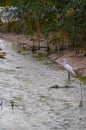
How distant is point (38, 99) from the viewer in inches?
521

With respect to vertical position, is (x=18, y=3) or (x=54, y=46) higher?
(x=18, y=3)

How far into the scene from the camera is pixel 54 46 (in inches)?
898

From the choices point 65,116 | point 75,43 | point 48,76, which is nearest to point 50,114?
point 65,116

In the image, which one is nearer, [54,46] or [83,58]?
[83,58]

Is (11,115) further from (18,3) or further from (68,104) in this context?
(18,3)

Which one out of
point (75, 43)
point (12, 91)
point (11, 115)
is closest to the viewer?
point (11, 115)

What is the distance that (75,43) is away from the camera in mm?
20391

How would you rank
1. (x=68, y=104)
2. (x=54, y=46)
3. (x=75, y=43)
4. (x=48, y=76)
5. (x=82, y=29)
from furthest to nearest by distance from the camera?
(x=54, y=46)
(x=75, y=43)
(x=82, y=29)
(x=48, y=76)
(x=68, y=104)

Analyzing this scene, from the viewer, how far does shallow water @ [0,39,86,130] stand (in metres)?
11.0

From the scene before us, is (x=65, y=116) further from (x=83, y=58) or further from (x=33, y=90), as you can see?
(x=83, y=58)

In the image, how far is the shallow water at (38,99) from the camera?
36.0 ft

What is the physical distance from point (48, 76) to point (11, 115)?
18.1ft

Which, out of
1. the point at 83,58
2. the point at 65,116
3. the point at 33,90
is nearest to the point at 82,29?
the point at 83,58

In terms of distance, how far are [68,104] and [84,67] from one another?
5171 millimetres
